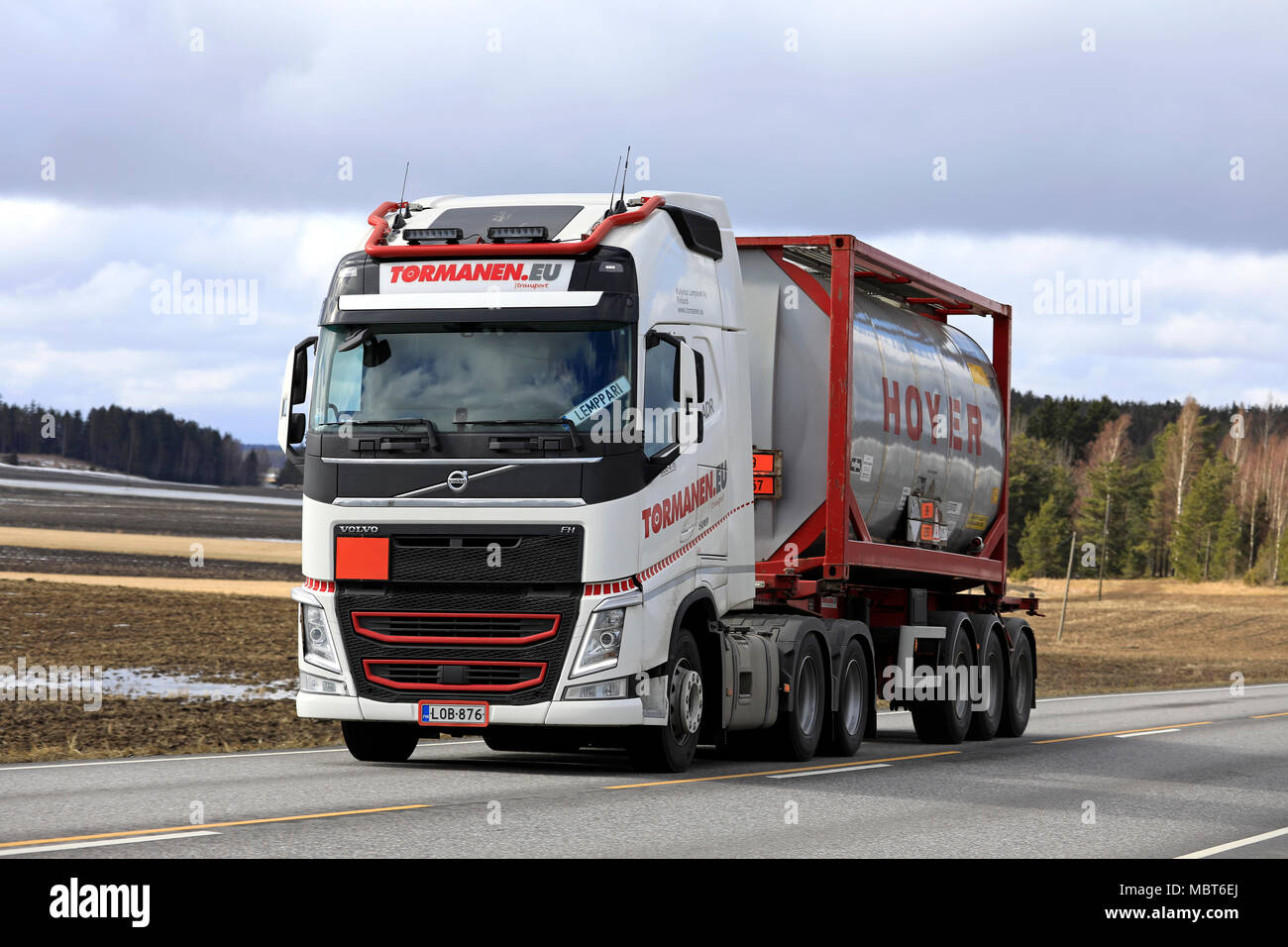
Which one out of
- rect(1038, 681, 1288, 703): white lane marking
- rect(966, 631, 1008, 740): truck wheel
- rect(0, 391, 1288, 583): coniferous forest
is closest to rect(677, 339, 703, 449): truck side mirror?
rect(966, 631, 1008, 740): truck wheel

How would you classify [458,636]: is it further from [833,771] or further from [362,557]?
[833,771]

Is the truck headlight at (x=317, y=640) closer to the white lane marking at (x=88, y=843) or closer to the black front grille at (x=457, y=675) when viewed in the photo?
the black front grille at (x=457, y=675)

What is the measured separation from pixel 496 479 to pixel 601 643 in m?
1.44

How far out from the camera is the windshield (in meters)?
12.6

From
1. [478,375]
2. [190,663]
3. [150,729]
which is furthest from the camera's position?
[190,663]

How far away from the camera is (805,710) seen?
15.7m

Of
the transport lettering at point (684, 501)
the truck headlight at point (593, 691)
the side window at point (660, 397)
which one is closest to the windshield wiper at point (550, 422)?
the side window at point (660, 397)

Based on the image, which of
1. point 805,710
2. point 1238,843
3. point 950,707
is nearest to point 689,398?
point 805,710

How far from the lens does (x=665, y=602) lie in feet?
43.3

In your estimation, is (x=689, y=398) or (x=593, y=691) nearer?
(x=593, y=691)

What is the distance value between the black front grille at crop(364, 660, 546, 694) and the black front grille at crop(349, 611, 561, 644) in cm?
18

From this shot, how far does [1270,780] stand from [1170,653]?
5284 centimetres

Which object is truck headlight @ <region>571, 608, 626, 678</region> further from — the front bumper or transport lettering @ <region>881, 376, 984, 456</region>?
transport lettering @ <region>881, 376, 984, 456</region>

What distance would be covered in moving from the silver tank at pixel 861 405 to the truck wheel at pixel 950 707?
3.99 ft
